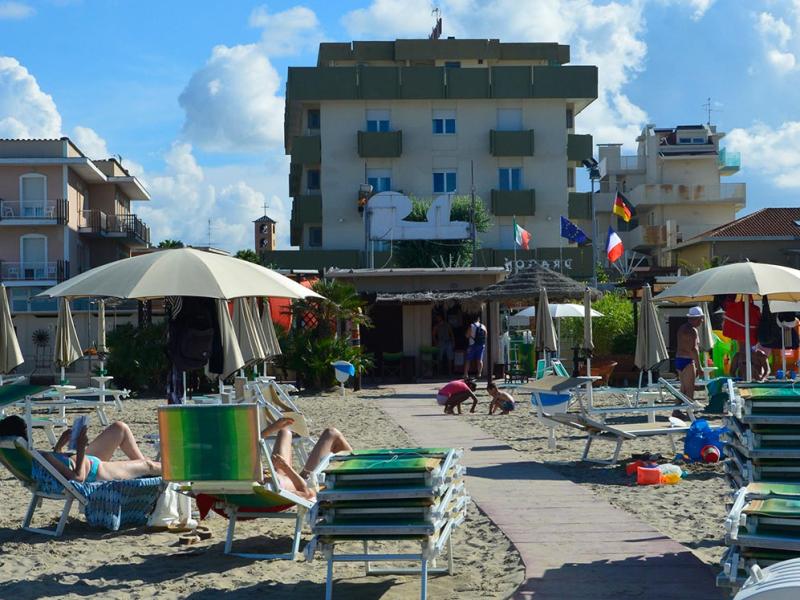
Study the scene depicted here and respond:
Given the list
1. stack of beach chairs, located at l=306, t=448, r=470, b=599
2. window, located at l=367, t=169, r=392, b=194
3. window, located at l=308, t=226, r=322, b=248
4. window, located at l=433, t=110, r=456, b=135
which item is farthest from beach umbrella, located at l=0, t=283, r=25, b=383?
window, located at l=433, t=110, r=456, b=135

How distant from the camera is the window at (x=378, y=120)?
5238cm

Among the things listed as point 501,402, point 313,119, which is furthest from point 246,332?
point 313,119

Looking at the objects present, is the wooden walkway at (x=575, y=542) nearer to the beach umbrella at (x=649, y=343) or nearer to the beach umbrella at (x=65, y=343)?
the beach umbrella at (x=649, y=343)

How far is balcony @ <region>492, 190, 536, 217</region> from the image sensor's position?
170 ft

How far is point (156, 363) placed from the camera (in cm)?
2398

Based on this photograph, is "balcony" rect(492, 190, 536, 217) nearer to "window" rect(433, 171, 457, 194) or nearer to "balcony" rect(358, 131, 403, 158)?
"window" rect(433, 171, 457, 194)

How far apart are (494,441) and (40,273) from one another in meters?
39.0

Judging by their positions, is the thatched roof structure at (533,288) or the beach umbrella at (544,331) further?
the thatched roof structure at (533,288)

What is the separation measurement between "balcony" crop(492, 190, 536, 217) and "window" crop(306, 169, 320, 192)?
8.52m

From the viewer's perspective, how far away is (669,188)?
2581 inches

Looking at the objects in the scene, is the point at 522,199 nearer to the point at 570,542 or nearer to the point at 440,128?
the point at 440,128

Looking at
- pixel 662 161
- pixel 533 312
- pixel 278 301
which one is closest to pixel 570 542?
pixel 278 301

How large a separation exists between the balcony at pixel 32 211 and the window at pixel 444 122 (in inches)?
679

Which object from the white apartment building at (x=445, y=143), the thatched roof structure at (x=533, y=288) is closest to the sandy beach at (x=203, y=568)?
the thatched roof structure at (x=533, y=288)
